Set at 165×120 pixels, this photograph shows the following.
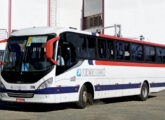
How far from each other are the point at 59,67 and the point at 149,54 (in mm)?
7912

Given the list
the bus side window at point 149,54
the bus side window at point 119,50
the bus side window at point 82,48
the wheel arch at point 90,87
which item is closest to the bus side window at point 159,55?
the bus side window at point 149,54

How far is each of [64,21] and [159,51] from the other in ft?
56.3

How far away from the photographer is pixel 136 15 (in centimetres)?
3900

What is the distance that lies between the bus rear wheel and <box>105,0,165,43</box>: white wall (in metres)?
23.7

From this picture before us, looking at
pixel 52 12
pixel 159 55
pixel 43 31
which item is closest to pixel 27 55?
pixel 43 31

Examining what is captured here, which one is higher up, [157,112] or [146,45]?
[146,45]

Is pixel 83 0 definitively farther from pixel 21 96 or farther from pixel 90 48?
pixel 21 96

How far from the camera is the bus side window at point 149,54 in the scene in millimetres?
19578

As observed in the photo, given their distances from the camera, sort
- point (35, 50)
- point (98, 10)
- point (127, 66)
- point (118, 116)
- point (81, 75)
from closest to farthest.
Result: 1. point (118, 116)
2. point (35, 50)
3. point (81, 75)
4. point (127, 66)
5. point (98, 10)

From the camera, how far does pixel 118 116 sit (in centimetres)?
1227

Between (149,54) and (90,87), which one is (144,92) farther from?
(90,87)

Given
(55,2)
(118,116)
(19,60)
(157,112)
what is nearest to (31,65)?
(19,60)

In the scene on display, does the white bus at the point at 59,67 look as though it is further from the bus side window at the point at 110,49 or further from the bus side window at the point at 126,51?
the bus side window at the point at 126,51

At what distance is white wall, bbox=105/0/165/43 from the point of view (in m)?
38.7
